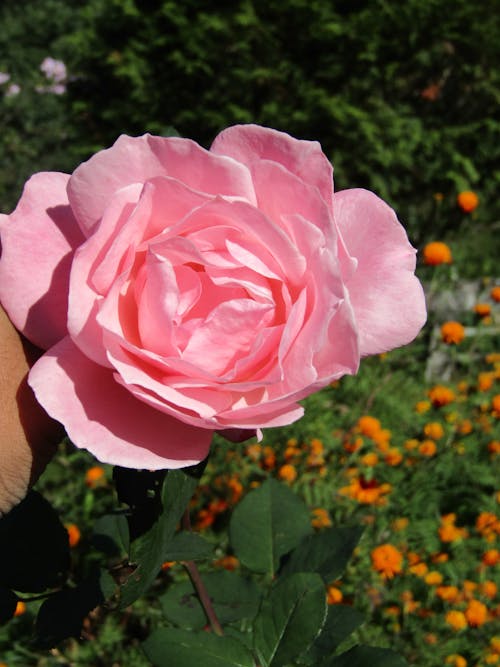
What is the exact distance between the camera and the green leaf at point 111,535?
3.13 feet

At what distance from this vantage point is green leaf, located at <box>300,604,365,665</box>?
752 mm

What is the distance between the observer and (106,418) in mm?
455

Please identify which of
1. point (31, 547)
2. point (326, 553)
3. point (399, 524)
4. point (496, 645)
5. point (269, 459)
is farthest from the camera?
point (269, 459)

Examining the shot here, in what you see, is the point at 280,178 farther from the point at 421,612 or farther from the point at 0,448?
the point at 421,612

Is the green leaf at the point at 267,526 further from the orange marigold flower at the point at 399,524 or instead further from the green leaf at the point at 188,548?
the orange marigold flower at the point at 399,524

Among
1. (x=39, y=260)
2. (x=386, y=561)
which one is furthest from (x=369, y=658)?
(x=386, y=561)

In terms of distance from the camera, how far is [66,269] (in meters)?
0.50

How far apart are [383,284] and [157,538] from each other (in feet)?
0.80

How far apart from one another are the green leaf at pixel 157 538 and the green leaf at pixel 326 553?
353mm

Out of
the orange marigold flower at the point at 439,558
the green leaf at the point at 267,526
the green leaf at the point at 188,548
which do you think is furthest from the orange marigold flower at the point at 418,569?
the green leaf at the point at 188,548

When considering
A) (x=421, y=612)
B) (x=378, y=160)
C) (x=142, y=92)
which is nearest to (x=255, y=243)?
(x=421, y=612)

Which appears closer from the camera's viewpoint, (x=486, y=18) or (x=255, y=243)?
(x=255, y=243)

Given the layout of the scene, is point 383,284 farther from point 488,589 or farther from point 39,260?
point 488,589

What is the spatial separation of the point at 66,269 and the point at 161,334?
0.31 ft
